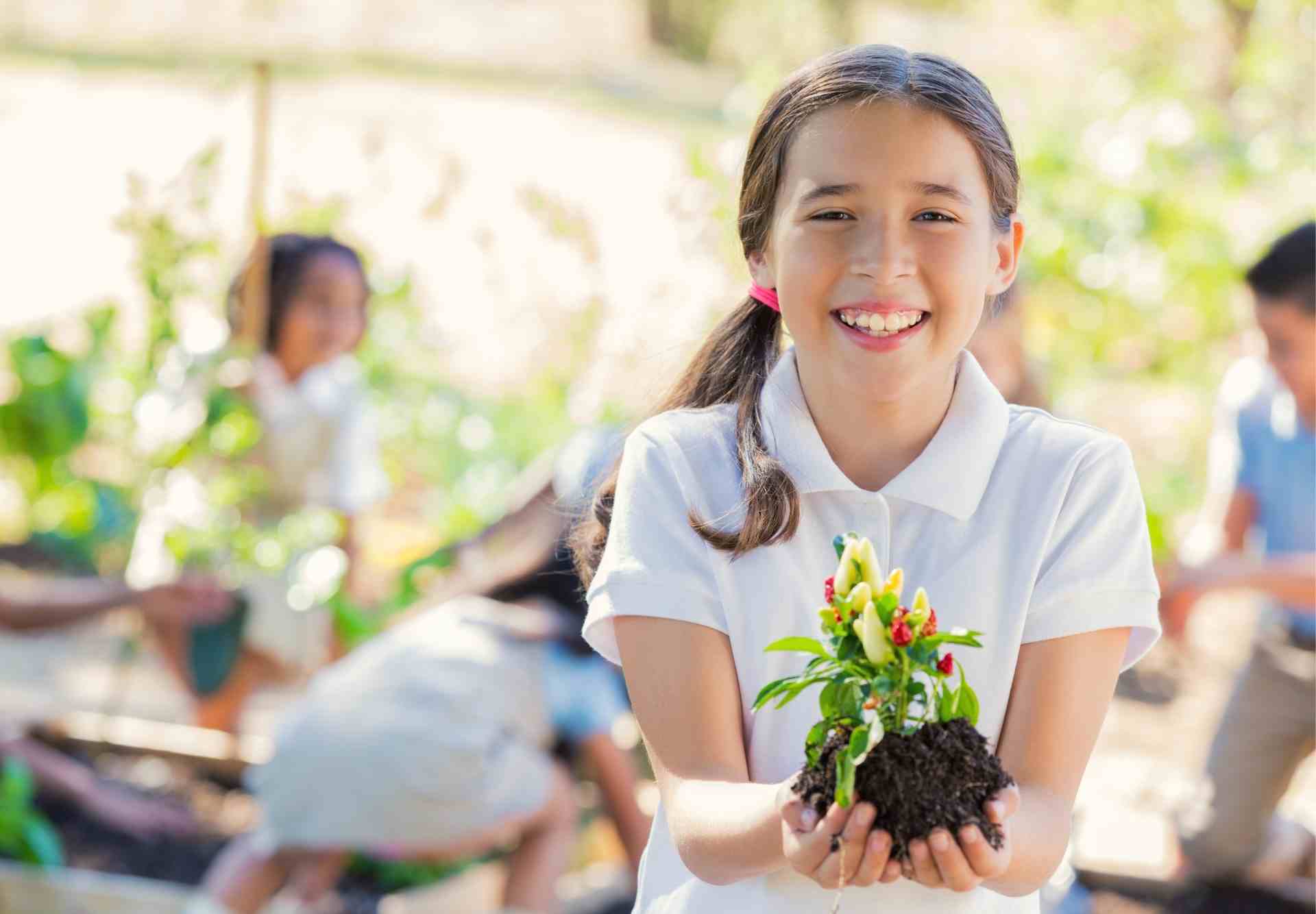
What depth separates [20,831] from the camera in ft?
10.9

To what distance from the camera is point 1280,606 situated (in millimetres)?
3760

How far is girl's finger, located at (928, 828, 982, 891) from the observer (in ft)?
3.64

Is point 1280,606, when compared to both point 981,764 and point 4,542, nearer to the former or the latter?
point 981,764

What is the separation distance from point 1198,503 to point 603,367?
7.55ft

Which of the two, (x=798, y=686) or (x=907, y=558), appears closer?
(x=798, y=686)

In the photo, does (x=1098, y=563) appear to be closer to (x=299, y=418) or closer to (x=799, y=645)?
(x=799, y=645)

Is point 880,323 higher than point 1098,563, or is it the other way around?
point 880,323

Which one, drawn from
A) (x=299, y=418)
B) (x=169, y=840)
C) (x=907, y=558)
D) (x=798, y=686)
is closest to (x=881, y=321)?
(x=907, y=558)

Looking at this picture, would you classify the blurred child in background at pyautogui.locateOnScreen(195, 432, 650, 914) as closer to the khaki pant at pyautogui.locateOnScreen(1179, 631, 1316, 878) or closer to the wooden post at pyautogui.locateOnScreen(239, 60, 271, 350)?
the wooden post at pyautogui.locateOnScreen(239, 60, 271, 350)

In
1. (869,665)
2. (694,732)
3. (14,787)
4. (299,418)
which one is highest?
(869,665)

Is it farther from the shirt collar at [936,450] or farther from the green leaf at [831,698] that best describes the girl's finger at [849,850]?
the shirt collar at [936,450]

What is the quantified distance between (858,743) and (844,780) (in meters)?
0.03

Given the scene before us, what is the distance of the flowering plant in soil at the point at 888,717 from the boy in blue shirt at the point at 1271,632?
2.50 metres

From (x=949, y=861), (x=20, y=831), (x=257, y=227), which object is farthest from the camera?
(x=257, y=227)
